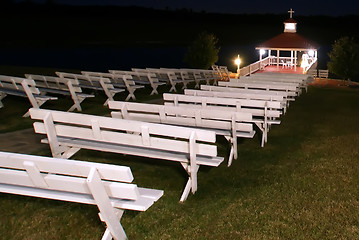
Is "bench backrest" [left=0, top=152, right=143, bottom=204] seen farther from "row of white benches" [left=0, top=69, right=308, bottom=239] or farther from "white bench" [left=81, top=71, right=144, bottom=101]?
"white bench" [left=81, top=71, right=144, bottom=101]

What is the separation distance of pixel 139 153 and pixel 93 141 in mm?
842

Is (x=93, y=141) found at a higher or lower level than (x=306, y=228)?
higher

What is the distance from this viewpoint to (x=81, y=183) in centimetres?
333

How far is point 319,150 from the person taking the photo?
714 cm

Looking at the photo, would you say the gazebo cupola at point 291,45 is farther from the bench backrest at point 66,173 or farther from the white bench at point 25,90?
the bench backrest at point 66,173

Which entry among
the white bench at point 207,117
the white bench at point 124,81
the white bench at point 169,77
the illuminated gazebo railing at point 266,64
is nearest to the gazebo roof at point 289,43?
the illuminated gazebo railing at point 266,64

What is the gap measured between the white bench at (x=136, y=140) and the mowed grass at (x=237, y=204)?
0.47m

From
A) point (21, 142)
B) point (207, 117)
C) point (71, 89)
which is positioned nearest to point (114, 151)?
point (207, 117)

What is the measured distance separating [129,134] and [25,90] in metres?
4.45

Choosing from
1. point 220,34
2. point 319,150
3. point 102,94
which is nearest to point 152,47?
point 220,34

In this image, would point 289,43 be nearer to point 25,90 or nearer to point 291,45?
point 291,45

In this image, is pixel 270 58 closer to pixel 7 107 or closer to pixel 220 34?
pixel 7 107

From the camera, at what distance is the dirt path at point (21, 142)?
6.96 metres

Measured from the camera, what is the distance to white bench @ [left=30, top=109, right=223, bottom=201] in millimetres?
4766
